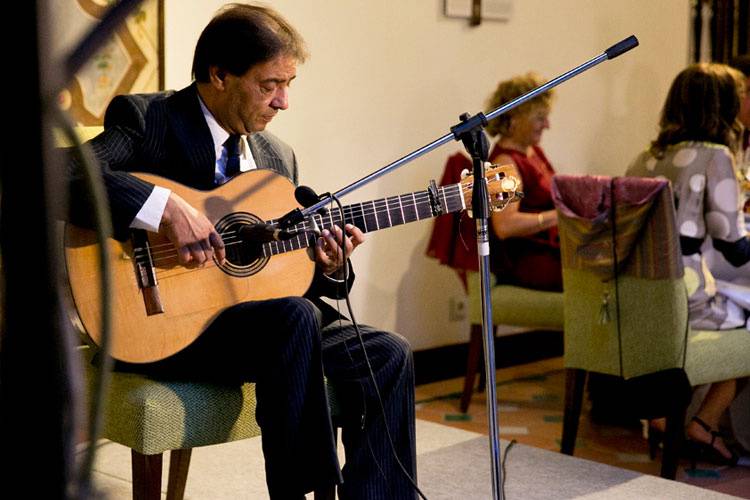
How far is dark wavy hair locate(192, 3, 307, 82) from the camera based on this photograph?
2305 millimetres

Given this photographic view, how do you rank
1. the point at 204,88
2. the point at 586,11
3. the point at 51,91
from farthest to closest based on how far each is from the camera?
the point at 586,11 < the point at 204,88 < the point at 51,91

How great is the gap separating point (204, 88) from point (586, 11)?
3.26 meters

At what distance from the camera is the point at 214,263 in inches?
84.5

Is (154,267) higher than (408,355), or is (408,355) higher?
(154,267)

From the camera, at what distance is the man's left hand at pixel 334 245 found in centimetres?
218

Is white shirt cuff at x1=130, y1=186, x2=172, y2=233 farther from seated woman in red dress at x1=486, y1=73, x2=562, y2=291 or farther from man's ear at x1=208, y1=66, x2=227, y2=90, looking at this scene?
seated woman in red dress at x1=486, y1=73, x2=562, y2=291

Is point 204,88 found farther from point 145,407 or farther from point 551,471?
point 551,471

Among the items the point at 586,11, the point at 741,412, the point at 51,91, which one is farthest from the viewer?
the point at 586,11

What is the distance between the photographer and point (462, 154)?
4.09 metres

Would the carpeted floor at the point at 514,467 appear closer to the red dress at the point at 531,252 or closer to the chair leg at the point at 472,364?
the chair leg at the point at 472,364

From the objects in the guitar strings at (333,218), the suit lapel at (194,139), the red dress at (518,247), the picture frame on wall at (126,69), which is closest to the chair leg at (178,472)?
the guitar strings at (333,218)

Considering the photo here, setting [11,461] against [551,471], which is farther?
[551,471]

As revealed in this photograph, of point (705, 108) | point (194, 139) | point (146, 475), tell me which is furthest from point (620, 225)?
point (146, 475)

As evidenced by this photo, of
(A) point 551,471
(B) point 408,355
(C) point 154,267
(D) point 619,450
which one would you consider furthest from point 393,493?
(D) point 619,450
